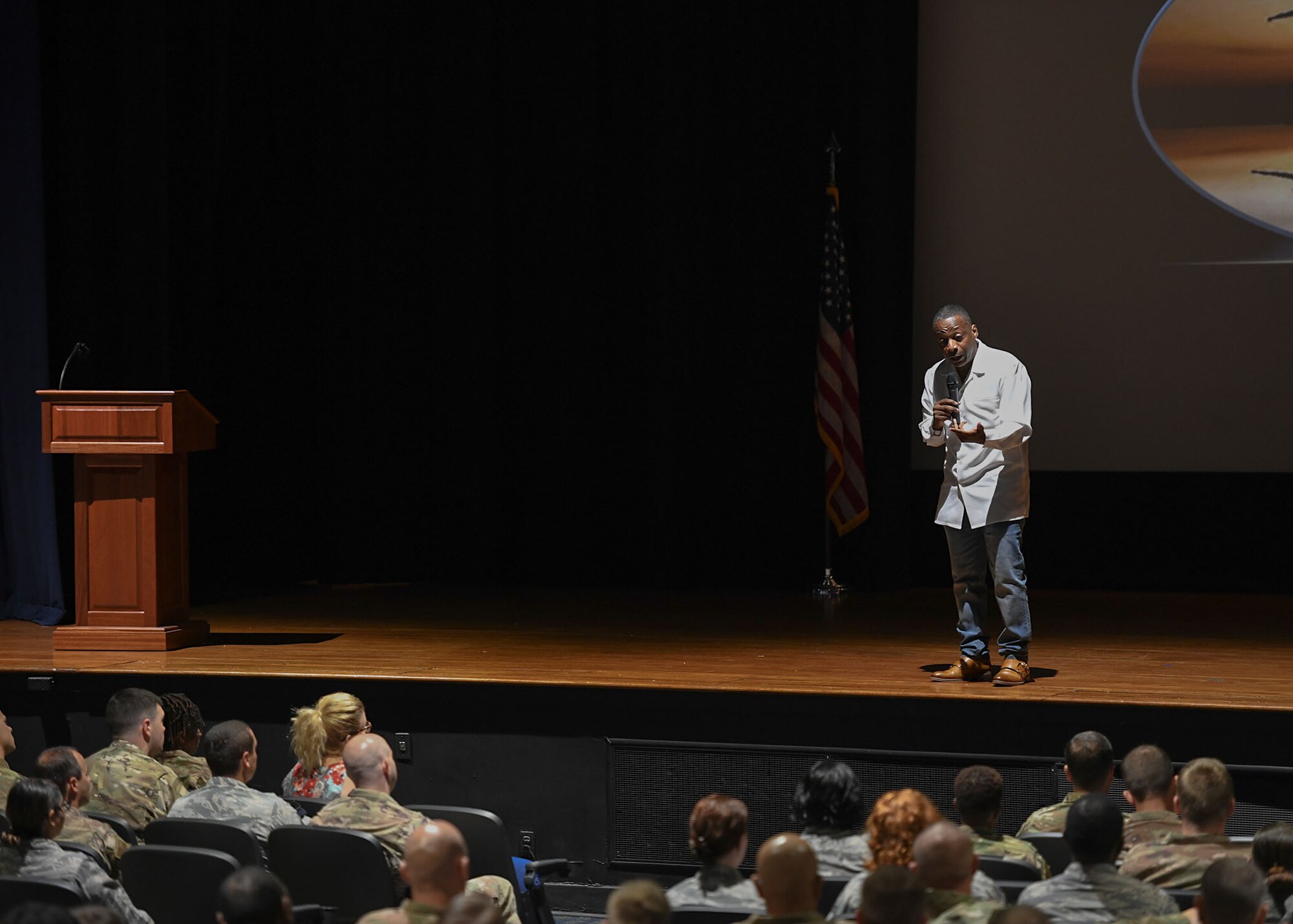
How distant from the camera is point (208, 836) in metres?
3.72

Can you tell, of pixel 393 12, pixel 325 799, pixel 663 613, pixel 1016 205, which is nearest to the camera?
pixel 325 799

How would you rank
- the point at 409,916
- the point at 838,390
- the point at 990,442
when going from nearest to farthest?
the point at 409,916 < the point at 990,442 < the point at 838,390

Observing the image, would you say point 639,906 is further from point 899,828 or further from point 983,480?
point 983,480

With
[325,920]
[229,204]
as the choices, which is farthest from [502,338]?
[325,920]

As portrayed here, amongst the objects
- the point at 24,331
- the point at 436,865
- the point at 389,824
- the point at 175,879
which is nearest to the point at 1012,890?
the point at 436,865

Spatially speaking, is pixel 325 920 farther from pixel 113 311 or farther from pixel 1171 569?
pixel 1171 569

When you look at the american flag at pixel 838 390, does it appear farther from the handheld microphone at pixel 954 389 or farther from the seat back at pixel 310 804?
the seat back at pixel 310 804

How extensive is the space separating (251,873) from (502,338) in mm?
6374

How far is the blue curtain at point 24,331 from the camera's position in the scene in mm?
7344

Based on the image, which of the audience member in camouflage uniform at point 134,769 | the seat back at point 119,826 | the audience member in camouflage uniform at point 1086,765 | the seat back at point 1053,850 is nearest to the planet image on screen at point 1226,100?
the audience member in camouflage uniform at point 1086,765

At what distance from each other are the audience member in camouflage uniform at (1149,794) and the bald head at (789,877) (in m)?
1.30

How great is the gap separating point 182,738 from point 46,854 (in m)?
1.45

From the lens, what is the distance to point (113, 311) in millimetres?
7754

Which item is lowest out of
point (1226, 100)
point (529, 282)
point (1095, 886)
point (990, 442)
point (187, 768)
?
point (187, 768)
